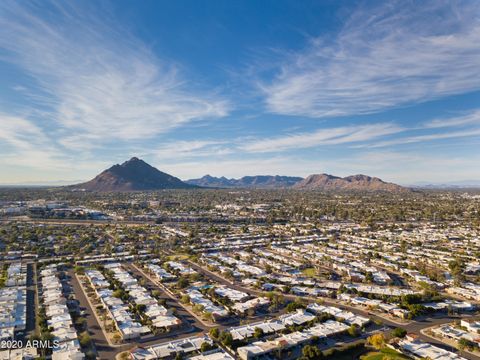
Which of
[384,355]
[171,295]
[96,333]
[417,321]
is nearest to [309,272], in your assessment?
[417,321]

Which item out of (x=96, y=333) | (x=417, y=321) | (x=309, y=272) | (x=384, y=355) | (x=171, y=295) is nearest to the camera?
(x=384, y=355)

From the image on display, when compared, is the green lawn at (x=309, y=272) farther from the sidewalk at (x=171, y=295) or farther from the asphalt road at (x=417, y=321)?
the sidewalk at (x=171, y=295)

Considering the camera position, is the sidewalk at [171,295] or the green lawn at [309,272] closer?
the sidewalk at [171,295]

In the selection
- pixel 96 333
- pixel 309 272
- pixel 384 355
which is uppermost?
pixel 309 272

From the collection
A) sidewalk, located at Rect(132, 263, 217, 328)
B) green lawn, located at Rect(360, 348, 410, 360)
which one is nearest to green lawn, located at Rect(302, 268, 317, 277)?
sidewalk, located at Rect(132, 263, 217, 328)

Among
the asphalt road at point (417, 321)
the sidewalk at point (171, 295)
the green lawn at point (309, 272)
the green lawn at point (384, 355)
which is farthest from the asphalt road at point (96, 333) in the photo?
the green lawn at point (309, 272)

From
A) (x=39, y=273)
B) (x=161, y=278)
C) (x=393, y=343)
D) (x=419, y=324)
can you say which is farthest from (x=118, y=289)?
(x=419, y=324)

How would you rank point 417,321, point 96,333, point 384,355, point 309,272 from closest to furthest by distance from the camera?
1. point 384,355
2. point 96,333
3. point 417,321
4. point 309,272

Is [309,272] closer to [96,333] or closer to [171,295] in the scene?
[171,295]

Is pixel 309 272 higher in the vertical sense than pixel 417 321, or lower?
higher
